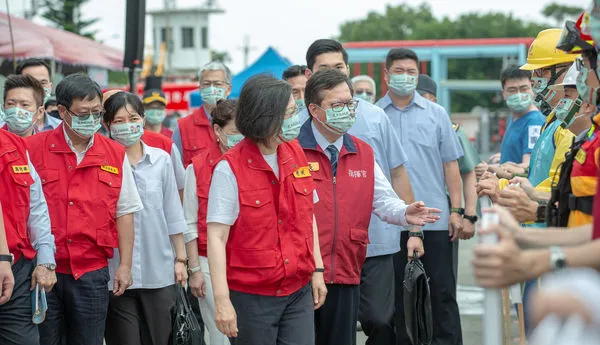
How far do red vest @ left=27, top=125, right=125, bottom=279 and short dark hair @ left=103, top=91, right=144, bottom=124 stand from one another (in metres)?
0.60

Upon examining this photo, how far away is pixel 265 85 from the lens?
5.29 metres

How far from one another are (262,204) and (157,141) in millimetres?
2446

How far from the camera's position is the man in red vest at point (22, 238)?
5.51 metres

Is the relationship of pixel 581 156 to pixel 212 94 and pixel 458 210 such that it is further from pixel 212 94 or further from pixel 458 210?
pixel 212 94

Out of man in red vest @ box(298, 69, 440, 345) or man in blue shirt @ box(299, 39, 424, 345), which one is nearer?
man in red vest @ box(298, 69, 440, 345)

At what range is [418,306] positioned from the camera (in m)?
6.61

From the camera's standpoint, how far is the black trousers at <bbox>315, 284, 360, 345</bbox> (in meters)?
6.02

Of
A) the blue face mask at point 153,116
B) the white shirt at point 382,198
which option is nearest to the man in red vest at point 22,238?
the white shirt at point 382,198

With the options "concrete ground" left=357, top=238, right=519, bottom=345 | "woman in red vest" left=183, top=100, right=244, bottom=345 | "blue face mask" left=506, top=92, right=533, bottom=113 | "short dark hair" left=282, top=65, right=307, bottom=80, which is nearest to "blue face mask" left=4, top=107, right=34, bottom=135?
"woman in red vest" left=183, top=100, right=244, bottom=345

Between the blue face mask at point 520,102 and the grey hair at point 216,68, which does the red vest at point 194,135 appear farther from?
the blue face mask at point 520,102

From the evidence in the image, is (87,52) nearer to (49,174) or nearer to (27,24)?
(27,24)

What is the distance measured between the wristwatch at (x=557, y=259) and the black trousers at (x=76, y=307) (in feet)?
11.6

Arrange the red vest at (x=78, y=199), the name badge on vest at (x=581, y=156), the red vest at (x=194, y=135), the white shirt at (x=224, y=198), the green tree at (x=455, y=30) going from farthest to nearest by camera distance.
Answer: the green tree at (x=455, y=30)
the red vest at (x=194, y=135)
the red vest at (x=78, y=199)
the white shirt at (x=224, y=198)
the name badge on vest at (x=581, y=156)

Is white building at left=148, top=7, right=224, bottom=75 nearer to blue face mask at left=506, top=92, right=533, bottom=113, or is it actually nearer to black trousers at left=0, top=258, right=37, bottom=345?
blue face mask at left=506, top=92, right=533, bottom=113
